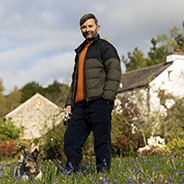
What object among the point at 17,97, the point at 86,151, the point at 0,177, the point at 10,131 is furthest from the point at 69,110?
the point at 17,97

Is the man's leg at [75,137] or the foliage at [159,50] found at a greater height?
A: the foliage at [159,50]

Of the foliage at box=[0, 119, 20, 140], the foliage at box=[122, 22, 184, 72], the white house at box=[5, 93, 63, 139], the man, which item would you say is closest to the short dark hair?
the man

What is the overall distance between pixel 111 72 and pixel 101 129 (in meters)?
0.83

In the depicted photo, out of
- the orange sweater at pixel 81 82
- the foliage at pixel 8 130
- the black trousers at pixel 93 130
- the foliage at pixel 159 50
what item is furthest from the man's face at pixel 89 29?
the foliage at pixel 159 50

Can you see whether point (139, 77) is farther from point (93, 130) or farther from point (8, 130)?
point (93, 130)

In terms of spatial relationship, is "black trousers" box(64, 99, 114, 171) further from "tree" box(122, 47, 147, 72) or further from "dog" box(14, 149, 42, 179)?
"tree" box(122, 47, 147, 72)

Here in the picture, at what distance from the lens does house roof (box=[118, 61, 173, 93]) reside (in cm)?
2825

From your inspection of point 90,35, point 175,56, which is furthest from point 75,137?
point 175,56

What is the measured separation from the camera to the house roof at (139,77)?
28.2 metres

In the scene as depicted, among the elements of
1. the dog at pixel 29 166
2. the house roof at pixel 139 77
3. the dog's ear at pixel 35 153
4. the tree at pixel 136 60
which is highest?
the tree at pixel 136 60


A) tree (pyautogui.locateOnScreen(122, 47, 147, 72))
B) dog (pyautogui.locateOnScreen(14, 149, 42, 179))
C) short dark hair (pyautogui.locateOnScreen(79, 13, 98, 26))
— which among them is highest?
tree (pyautogui.locateOnScreen(122, 47, 147, 72))

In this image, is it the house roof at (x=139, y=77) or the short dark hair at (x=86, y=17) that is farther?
the house roof at (x=139, y=77)

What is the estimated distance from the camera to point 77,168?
4.53 metres

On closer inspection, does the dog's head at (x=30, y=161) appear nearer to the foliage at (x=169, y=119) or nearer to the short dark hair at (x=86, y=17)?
the short dark hair at (x=86, y=17)
